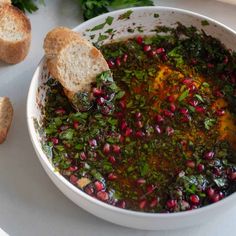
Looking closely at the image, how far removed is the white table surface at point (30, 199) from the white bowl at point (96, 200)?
175mm

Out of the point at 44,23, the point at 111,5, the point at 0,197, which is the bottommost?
the point at 0,197

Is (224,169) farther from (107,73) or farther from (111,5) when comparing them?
(111,5)

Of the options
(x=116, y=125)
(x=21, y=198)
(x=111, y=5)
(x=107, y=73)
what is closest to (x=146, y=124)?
(x=116, y=125)

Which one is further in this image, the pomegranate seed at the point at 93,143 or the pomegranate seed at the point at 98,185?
the pomegranate seed at the point at 93,143

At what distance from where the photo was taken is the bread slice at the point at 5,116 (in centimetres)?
306

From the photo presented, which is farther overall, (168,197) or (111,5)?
(111,5)

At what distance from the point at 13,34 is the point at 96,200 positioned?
4.38 feet

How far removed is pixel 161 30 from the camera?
3344mm

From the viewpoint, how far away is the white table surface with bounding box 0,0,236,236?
9.21ft

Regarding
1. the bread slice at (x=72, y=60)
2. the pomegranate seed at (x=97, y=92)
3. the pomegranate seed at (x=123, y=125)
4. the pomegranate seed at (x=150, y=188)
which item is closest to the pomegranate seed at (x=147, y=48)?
the bread slice at (x=72, y=60)

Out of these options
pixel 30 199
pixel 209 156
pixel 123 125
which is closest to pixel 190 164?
pixel 209 156

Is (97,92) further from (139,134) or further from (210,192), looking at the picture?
(210,192)

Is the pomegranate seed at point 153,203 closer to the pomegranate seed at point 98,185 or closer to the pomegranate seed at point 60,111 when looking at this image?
the pomegranate seed at point 98,185

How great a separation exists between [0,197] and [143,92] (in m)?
0.99
